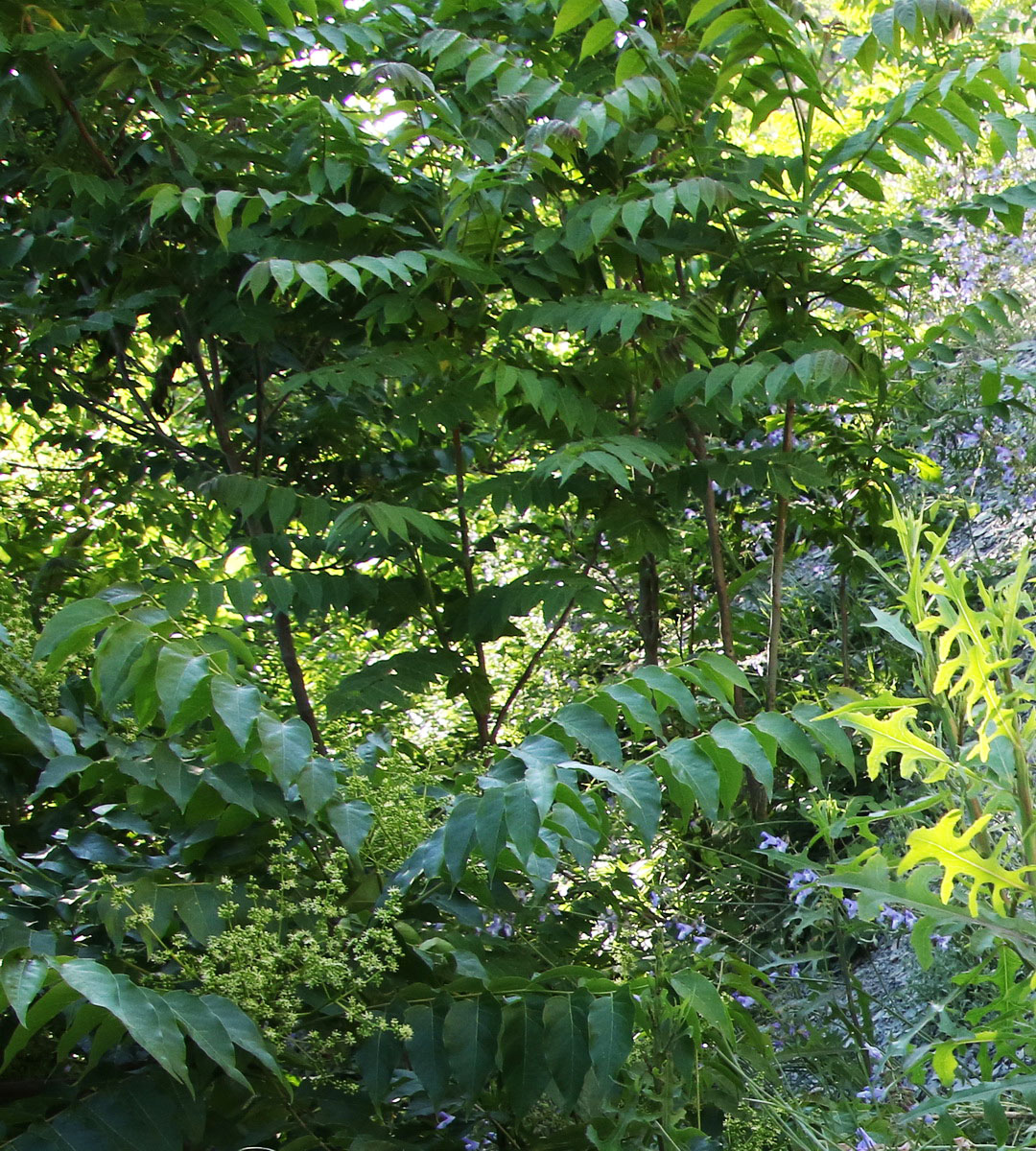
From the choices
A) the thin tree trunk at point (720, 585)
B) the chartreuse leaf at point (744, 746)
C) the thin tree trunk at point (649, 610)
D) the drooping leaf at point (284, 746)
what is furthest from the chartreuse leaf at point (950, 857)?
the thin tree trunk at point (649, 610)

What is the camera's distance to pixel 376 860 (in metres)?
1.61

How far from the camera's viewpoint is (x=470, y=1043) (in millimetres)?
1355

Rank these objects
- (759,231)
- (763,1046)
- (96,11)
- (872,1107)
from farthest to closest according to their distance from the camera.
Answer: (96,11) → (759,231) → (872,1107) → (763,1046)

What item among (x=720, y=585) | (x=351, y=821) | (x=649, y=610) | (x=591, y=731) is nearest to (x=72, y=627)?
(x=351, y=821)

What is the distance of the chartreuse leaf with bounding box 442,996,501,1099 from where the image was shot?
134cm

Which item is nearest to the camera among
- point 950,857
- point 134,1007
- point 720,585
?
point 950,857

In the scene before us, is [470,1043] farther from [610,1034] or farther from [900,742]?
[900,742]

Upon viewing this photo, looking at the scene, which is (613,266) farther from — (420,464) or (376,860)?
(376,860)

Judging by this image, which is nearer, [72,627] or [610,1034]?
[610,1034]

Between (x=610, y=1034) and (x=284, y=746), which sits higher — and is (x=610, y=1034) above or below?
below

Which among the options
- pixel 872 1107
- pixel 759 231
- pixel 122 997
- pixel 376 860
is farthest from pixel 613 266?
pixel 122 997

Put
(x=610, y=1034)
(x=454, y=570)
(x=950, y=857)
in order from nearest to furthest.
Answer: (x=950, y=857)
(x=610, y=1034)
(x=454, y=570)

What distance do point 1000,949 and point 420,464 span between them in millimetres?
2098

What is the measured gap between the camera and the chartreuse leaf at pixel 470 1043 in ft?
4.40
